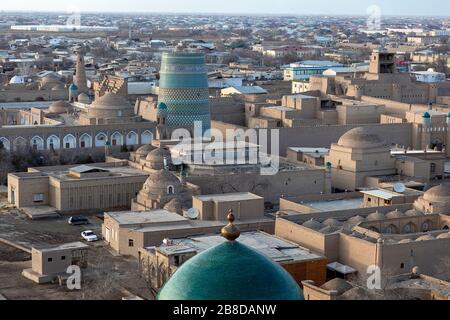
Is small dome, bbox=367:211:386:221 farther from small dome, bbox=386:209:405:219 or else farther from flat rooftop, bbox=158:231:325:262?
flat rooftop, bbox=158:231:325:262

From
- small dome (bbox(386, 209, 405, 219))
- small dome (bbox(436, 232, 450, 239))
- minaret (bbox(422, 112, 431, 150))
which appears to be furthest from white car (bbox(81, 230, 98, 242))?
minaret (bbox(422, 112, 431, 150))

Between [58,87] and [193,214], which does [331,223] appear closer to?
[193,214]

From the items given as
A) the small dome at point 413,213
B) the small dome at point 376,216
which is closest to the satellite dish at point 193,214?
the small dome at point 376,216

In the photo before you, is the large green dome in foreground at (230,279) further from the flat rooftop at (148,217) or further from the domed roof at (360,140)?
the domed roof at (360,140)

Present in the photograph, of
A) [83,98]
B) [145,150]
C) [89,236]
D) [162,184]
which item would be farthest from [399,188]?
[83,98]

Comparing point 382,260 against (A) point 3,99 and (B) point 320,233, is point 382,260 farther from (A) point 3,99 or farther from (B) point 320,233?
(A) point 3,99
